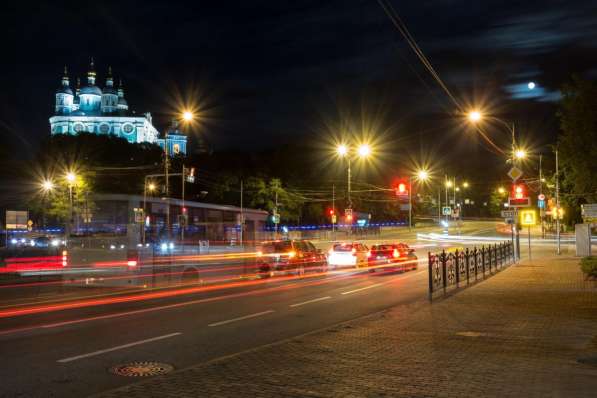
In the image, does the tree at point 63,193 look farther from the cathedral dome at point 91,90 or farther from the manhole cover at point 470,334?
the cathedral dome at point 91,90

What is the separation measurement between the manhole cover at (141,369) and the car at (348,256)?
923 inches

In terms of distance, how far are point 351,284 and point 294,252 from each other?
5234 mm

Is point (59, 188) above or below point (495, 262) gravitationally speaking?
above

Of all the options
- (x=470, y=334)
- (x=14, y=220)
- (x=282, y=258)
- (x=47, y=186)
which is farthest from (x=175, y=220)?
(x=470, y=334)

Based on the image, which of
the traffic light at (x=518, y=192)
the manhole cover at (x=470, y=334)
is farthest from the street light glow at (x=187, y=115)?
the manhole cover at (x=470, y=334)

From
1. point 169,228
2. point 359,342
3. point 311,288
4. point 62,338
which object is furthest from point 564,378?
point 169,228

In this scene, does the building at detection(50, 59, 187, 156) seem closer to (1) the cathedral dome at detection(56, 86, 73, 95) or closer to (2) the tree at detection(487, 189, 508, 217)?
(1) the cathedral dome at detection(56, 86, 73, 95)

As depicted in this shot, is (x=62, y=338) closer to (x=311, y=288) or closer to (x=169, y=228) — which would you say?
(x=311, y=288)

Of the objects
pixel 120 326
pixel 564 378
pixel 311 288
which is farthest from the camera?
pixel 311 288

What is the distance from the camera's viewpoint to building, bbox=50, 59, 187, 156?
589 feet

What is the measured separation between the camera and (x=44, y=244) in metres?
60.7

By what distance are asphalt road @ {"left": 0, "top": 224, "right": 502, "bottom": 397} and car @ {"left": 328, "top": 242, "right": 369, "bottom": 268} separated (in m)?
10.1

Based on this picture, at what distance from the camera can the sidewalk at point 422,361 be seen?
696 cm

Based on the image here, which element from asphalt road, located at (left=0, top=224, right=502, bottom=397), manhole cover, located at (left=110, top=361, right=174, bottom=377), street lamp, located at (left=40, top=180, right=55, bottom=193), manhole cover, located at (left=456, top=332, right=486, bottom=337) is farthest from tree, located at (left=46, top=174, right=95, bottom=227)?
manhole cover, located at (left=456, top=332, right=486, bottom=337)
